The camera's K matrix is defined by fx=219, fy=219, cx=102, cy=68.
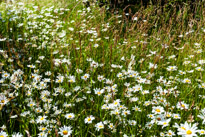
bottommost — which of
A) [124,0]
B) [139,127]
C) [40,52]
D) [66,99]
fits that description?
[139,127]

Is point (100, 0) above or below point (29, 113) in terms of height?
above

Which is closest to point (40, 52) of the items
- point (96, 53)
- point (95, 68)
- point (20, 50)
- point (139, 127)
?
point (20, 50)

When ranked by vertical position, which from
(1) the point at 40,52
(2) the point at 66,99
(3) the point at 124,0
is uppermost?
(3) the point at 124,0

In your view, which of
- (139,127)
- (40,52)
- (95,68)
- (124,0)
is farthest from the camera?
(124,0)

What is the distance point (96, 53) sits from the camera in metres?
→ 2.96

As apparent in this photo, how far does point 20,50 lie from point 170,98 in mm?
1922

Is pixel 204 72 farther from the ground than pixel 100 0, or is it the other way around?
pixel 100 0

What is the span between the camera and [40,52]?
116 inches

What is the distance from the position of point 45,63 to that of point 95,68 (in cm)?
72

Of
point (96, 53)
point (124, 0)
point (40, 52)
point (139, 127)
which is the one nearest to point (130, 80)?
point (139, 127)

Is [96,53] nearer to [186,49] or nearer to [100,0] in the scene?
[186,49]

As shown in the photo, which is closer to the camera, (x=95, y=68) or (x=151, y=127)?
(x=151, y=127)

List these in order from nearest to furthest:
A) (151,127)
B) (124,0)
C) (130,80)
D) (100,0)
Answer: (151,127), (130,80), (124,0), (100,0)

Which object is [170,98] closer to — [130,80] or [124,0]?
[130,80]
